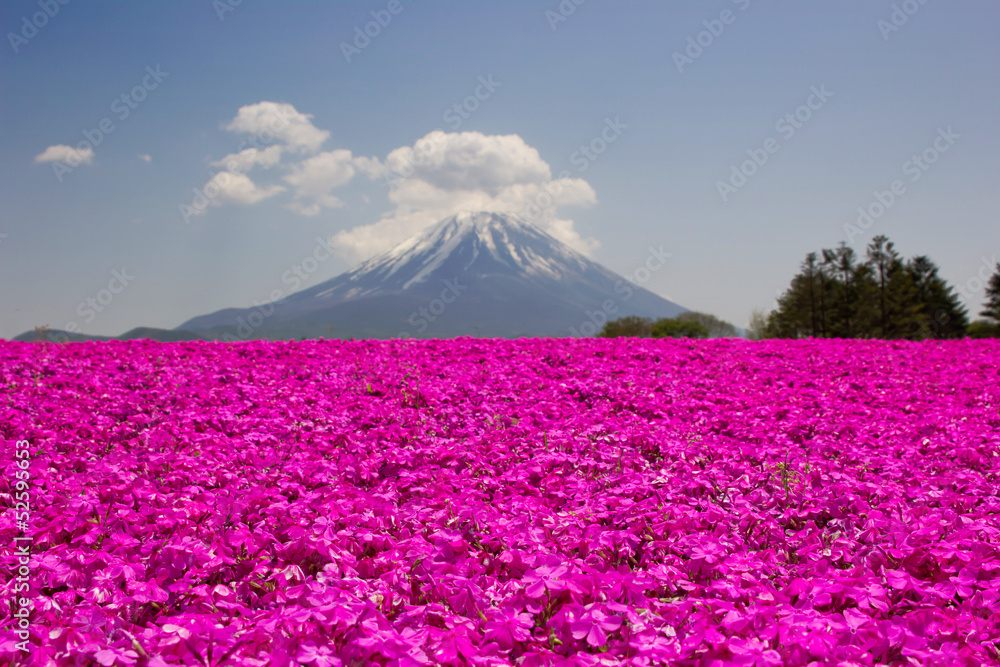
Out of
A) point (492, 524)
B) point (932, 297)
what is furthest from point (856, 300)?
point (492, 524)

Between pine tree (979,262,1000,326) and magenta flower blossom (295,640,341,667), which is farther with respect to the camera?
pine tree (979,262,1000,326)

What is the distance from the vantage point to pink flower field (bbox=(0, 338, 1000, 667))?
262 centimetres

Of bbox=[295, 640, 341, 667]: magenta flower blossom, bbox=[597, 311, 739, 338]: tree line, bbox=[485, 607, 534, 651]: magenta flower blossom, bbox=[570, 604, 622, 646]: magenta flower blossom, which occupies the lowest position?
bbox=[295, 640, 341, 667]: magenta flower blossom

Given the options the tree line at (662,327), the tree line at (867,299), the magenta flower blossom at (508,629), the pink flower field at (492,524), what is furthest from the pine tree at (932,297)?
the magenta flower blossom at (508,629)

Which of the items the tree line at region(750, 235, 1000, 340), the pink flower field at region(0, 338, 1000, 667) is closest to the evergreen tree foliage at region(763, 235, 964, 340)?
the tree line at region(750, 235, 1000, 340)

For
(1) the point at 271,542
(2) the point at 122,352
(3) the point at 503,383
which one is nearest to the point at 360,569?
(1) the point at 271,542

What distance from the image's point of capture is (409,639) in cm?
255

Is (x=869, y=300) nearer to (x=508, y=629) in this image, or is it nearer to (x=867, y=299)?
(x=867, y=299)

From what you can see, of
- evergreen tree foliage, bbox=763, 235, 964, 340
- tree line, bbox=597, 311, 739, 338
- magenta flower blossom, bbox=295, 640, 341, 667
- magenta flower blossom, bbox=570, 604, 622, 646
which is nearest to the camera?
magenta flower blossom, bbox=295, 640, 341, 667

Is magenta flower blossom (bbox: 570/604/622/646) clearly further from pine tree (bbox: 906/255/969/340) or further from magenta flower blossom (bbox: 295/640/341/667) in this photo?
pine tree (bbox: 906/255/969/340)

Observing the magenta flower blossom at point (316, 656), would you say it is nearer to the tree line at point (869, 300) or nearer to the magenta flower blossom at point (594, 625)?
the magenta flower blossom at point (594, 625)

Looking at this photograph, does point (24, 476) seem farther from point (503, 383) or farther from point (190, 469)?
point (503, 383)

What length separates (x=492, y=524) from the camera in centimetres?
376

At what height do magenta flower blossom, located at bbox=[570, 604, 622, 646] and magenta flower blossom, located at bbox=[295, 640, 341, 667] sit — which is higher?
magenta flower blossom, located at bbox=[570, 604, 622, 646]
